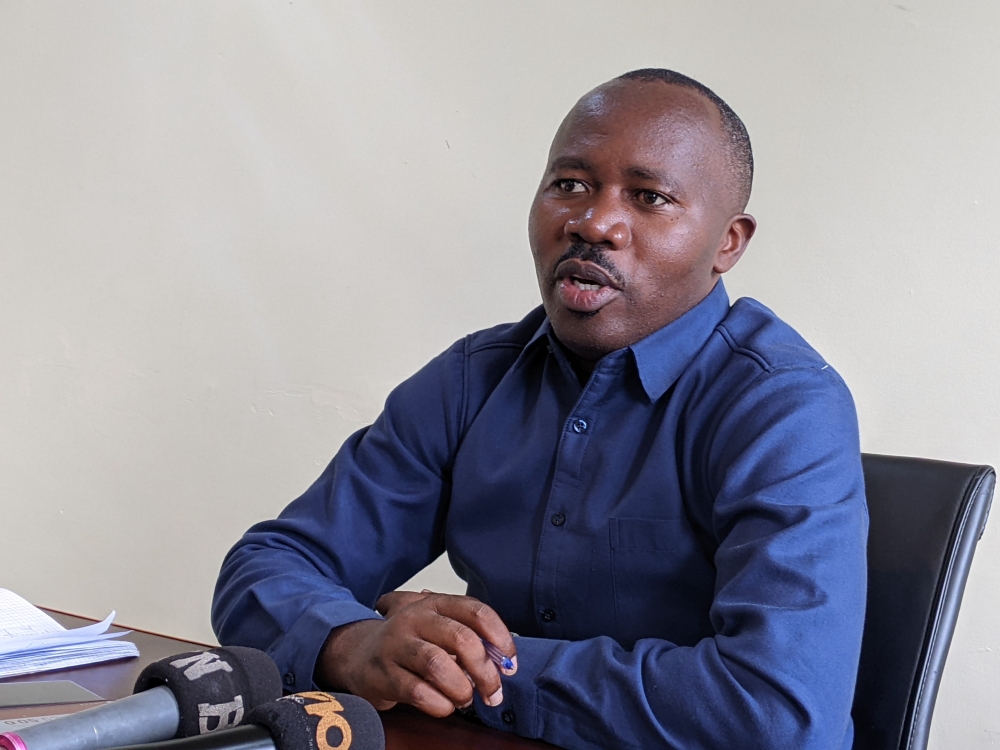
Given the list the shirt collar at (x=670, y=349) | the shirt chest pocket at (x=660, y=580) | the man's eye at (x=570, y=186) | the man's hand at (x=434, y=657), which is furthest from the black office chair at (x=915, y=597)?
the man's eye at (x=570, y=186)

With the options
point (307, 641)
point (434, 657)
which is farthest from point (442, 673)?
point (307, 641)

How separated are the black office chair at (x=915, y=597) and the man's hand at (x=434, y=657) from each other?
413mm

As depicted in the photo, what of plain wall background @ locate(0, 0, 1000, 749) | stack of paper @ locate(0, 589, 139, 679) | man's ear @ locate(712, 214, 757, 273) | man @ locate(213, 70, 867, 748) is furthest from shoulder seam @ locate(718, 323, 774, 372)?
stack of paper @ locate(0, 589, 139, 679)

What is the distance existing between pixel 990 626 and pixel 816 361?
73 centimetres

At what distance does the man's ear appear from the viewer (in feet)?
4.33

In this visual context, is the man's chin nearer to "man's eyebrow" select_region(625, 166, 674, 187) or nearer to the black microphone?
"man's eyebrow" select_region(625, 166, 674, 187)

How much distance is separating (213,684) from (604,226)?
72 cm

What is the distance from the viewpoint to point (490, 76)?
2.04 metres

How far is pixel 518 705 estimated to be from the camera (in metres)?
0.96

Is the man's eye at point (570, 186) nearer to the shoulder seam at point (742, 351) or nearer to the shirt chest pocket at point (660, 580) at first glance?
the shoulder seam at point (742, 351)

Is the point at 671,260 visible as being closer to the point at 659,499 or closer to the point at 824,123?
the point at 659,499

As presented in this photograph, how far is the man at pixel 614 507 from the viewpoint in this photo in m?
0.93

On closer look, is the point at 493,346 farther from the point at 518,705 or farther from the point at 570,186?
the point at 518,705

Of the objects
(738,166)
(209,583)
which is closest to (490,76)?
(738,166)
